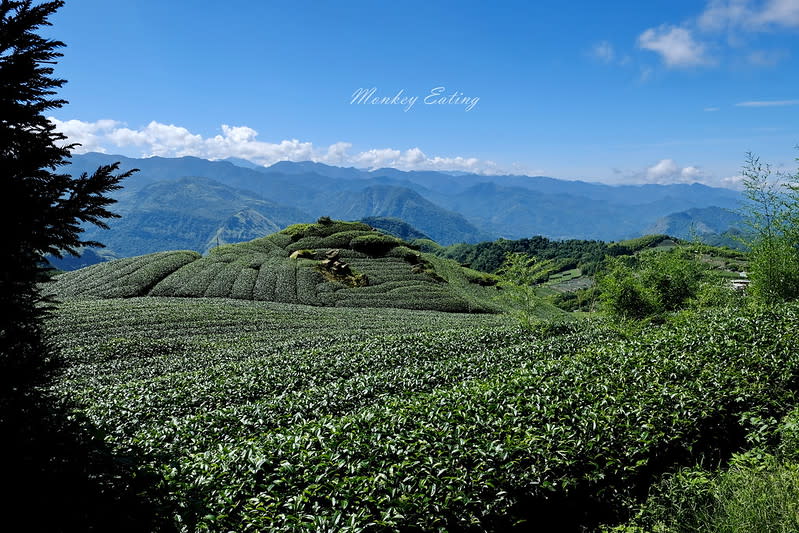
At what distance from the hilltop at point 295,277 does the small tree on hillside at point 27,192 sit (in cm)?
4233

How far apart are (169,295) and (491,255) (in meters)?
134

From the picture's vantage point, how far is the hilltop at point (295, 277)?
4694 centimetres

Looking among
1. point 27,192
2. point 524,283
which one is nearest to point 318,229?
point 524,283

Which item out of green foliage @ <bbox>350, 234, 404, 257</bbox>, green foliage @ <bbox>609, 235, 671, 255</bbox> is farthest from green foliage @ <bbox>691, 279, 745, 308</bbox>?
green foliage @ <bbox>609, 235, 671, 255</bbox>

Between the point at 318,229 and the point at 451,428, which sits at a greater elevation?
the point at 318,229

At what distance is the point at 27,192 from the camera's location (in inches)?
199

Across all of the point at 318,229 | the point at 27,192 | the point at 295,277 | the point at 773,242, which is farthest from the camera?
the point at 318,229

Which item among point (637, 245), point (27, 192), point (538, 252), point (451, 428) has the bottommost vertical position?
point (451, 428)

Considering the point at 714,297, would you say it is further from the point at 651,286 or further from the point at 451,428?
the point at 451,428

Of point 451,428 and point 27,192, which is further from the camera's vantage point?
point 451,428

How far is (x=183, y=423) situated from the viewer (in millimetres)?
10828

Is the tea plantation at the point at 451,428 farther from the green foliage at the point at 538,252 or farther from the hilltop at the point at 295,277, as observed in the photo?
the green foliage at the point at 538,252

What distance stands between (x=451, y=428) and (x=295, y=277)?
48.5 metres

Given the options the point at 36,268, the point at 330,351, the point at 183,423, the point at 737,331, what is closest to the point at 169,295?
the point at 330,351
